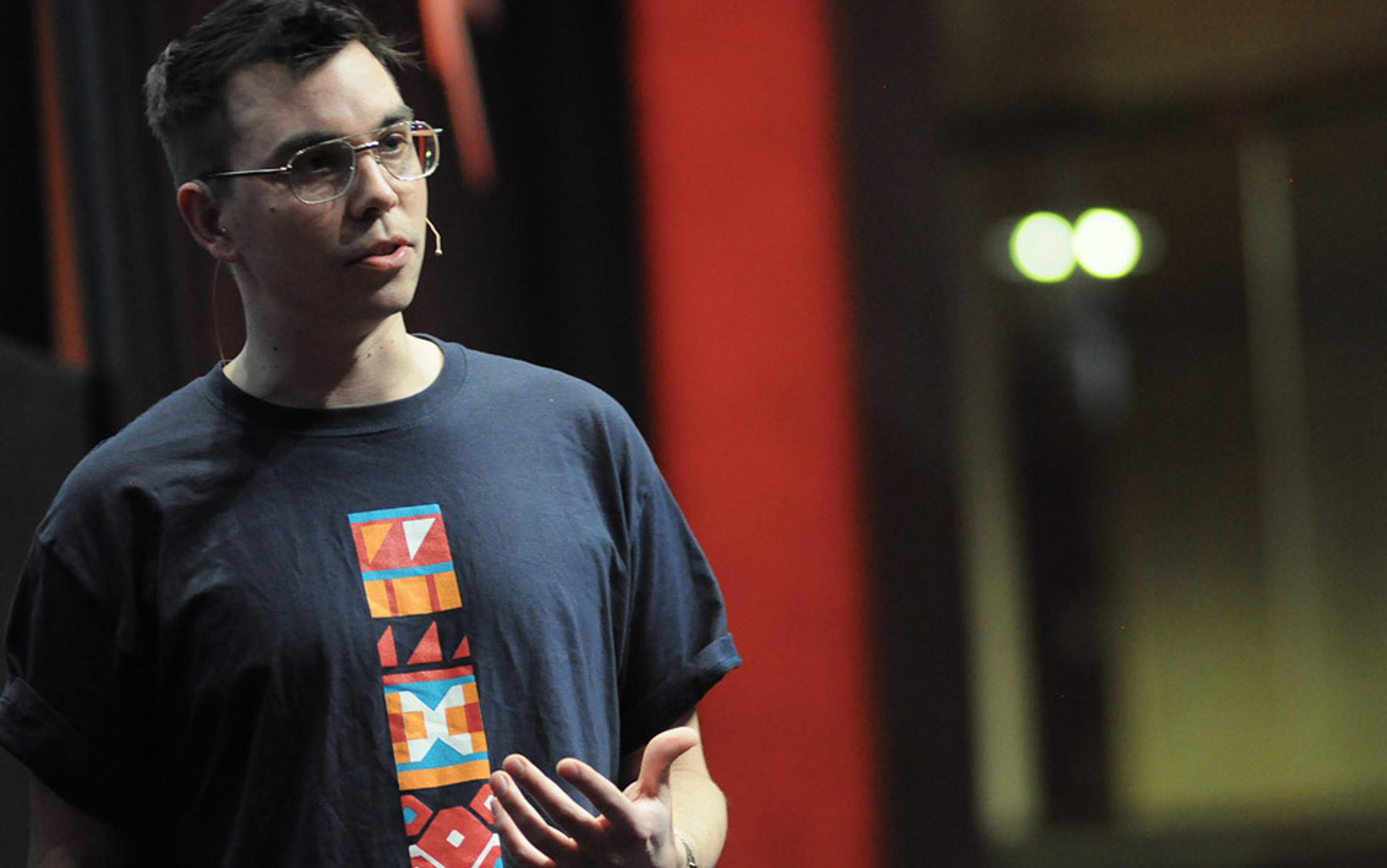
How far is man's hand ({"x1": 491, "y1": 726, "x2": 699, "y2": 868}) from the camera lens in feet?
3.66

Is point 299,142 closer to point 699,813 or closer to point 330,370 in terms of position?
point 330,370

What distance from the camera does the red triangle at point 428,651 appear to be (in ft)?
4.24

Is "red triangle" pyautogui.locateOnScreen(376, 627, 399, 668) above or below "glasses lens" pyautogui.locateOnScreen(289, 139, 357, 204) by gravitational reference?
below

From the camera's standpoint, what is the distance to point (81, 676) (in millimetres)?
1293

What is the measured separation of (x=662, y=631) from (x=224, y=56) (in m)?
0.67

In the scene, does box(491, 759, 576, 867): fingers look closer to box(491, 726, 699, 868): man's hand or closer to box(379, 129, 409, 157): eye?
box(491, 726, 699, 868): man's hand

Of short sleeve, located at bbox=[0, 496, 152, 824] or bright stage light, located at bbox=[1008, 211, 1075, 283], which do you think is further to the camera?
bright stage light, located at bbox=[1008, 211, 1075, 283]

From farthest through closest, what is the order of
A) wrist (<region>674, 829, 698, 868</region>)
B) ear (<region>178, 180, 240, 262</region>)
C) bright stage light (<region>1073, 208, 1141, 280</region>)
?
bright stage light (<region>1073, 208, 1141, 280</region>), ear (<region>178, 180, 240, 262</region>), wrist (<region>674, 829, 698, 868</region>)

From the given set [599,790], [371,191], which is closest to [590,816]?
[599,790]

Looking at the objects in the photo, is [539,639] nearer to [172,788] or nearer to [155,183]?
[172,788]

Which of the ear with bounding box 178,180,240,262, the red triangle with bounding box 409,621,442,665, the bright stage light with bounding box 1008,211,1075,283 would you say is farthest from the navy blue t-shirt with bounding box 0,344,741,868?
the bright stage light with bounding box 1008,211,1075,283

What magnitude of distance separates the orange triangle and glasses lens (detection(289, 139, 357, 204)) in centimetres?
29

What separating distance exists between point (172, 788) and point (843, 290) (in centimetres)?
112

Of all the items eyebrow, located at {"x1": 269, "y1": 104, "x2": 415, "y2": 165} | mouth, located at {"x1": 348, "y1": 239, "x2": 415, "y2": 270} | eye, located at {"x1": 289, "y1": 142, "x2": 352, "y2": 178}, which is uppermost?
eyebrow, located at {"x1": 269, "y1": 104, "x2": 415, "y2": 165}
